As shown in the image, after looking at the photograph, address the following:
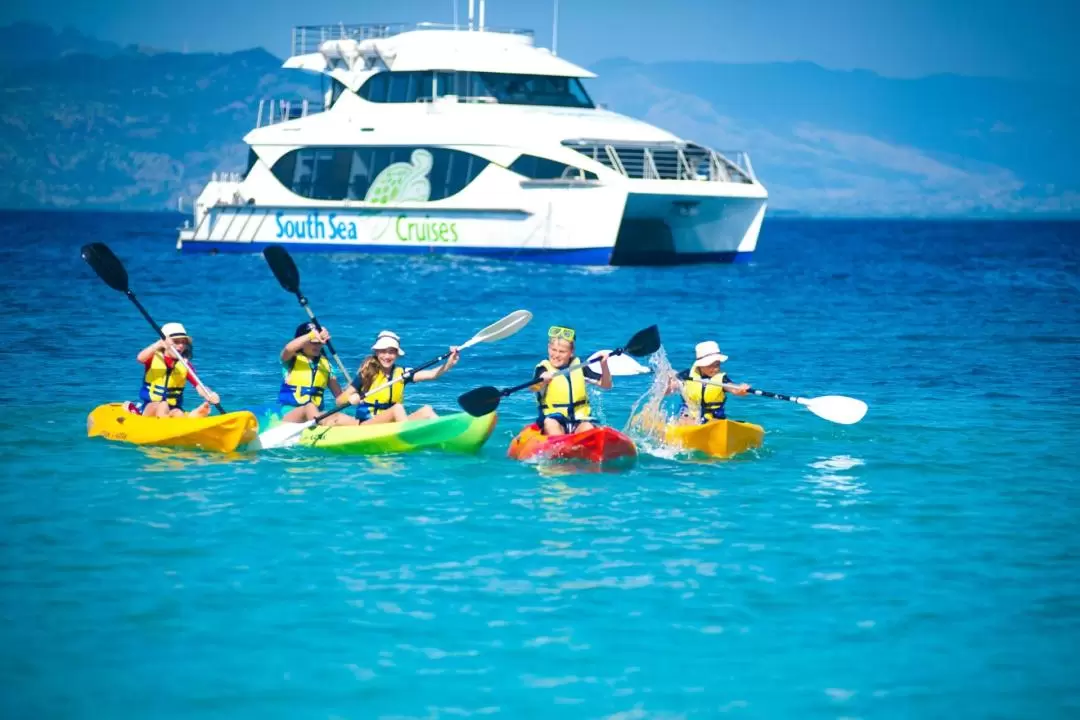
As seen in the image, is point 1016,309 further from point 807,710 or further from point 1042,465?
point 807,710

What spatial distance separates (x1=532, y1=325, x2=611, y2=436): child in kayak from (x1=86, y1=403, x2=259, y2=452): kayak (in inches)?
108

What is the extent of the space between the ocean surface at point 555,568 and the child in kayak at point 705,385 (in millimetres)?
564

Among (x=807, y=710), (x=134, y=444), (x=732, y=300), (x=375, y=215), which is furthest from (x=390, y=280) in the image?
(x=807, y=710)

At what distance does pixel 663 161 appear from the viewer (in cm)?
4094

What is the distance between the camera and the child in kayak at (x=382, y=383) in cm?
1488

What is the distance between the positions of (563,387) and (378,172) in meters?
29.4

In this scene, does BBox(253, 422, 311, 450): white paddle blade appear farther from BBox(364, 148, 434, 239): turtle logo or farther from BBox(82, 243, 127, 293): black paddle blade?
BBox(364, 148, 434, 239): turtle logo

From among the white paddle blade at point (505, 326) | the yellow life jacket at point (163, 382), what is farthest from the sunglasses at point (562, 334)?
the yellow life jacket at point (163, 382)

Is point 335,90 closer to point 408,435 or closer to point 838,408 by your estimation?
point 838,408

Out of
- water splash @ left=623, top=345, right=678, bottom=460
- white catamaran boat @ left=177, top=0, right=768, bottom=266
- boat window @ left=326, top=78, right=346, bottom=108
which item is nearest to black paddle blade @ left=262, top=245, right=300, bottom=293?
water splash @ left=623, top=345, right=678, bottom=460

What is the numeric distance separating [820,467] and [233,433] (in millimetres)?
5446

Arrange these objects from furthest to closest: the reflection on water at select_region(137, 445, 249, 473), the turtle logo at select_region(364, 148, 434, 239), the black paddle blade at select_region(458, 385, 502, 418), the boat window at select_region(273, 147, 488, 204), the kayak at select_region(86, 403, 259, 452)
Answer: the turtle logo at select_region(364, 148, 434, 239) < the boat window at select_region(273, 147, 488, 204) < the kayak at select_region(86, 403, 259, 452) < the reflection on water at select_region(137, 445, 249, 473) < the black paddle blade at select_region(458, 385, 502, 418)

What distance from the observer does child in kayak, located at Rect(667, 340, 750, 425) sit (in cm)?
1486

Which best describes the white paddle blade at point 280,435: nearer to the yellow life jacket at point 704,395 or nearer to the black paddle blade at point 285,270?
the black paddle blade at point 285,270
